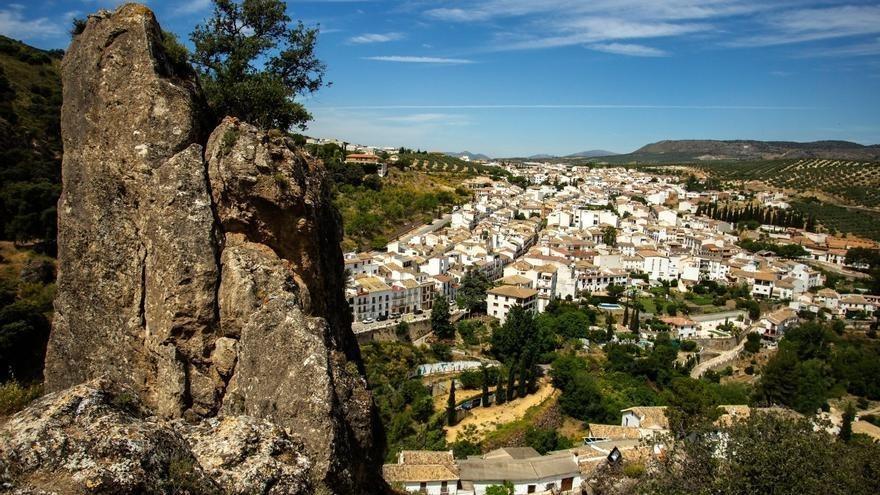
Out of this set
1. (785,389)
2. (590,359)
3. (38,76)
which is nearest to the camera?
(785,389)

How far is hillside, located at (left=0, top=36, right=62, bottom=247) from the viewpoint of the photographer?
41.2 meters

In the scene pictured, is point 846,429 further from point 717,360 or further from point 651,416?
point 717,360

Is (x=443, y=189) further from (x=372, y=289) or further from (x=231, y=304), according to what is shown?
(x=231, y=304)

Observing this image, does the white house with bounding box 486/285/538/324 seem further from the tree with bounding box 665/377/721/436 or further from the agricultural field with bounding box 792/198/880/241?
the agricultural field with bounding box 792/198/880/241

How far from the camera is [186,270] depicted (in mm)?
8602

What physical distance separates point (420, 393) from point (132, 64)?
1426 inches

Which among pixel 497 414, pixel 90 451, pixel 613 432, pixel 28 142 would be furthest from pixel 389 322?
pixel 90 451

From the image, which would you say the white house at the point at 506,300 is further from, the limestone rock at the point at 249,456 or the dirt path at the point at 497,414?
the limestone rock at the point at 249,456

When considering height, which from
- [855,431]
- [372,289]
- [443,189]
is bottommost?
[855,431]

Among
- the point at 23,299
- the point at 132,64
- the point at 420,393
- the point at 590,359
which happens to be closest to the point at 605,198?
the point at 590,359

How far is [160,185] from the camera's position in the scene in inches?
345

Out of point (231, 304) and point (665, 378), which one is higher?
point (231, 304)

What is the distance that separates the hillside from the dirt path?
106ft

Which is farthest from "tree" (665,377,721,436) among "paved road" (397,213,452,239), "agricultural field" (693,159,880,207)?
"agricultural field" (693,159,880,207)
